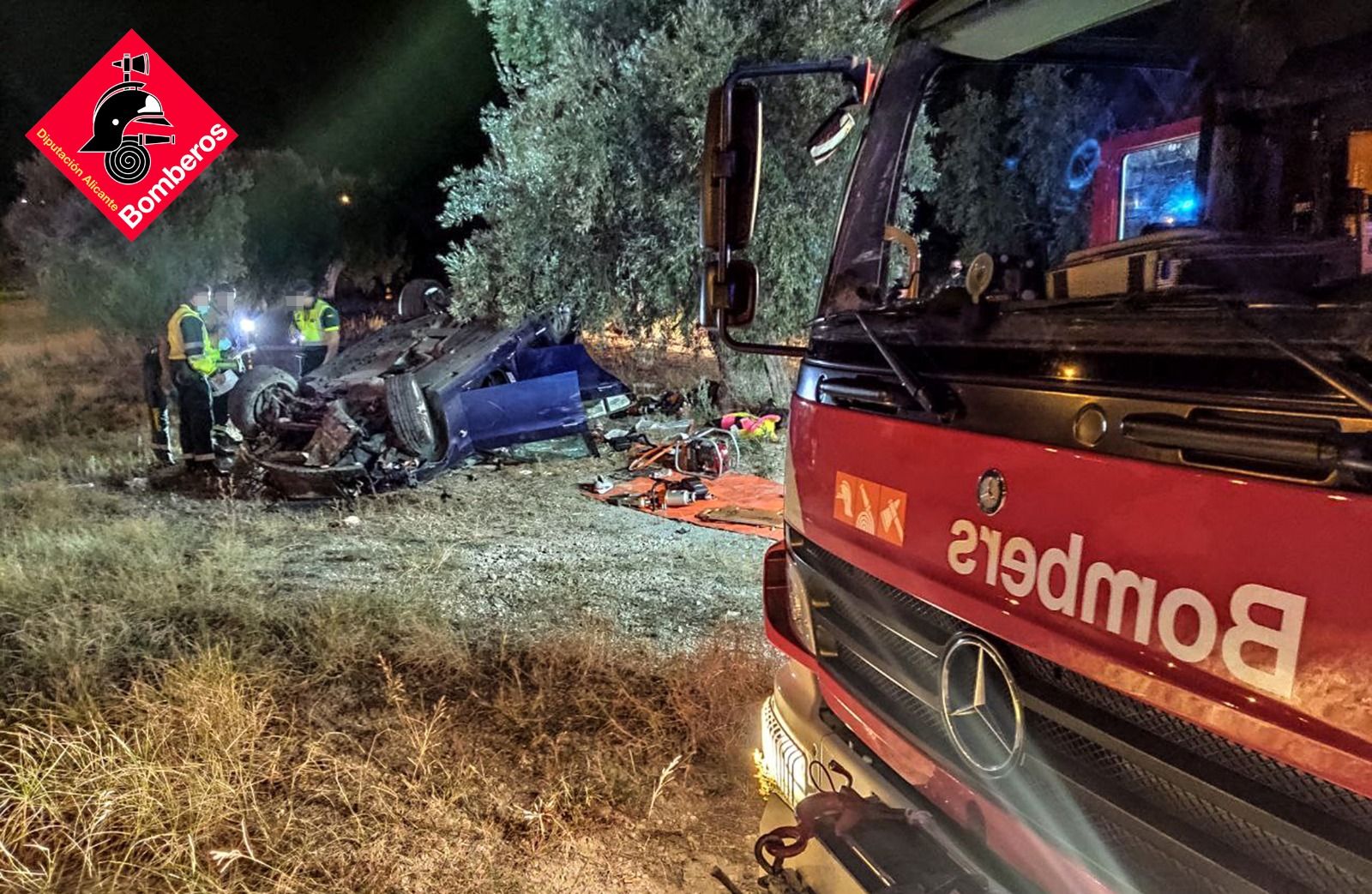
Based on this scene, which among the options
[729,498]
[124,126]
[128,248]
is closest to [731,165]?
[729,498]

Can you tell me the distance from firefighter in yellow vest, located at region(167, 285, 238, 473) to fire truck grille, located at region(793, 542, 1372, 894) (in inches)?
308

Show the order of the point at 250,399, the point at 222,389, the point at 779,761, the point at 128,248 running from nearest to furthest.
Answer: the point at 779,761
the point at 250,399
the point at 222,389
the point at 128,248

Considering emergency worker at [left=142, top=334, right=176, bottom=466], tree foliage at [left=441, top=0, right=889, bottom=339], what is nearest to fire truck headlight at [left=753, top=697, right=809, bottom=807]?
tree foliage at [left=441, top=0, right=889, bottom=339]

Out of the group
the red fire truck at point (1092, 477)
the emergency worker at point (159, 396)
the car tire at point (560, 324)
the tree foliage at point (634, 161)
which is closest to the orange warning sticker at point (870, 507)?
the red fire truck at point (1092, 477)

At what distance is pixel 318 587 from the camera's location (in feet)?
16.8

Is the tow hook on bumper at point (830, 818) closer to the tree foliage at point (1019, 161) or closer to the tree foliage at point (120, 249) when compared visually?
the tree foliage at point (1019, 161)

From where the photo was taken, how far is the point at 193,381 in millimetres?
7887

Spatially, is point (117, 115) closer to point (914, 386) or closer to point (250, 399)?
point (250, 399)

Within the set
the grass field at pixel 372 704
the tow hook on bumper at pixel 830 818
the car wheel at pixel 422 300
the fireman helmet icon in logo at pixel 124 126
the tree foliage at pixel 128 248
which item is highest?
the fireman helmet icon in logo at pixel 124 126

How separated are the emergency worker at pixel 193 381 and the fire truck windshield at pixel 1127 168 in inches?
279

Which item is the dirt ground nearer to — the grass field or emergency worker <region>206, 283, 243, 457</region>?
the grass field

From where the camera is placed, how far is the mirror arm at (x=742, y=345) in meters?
2.32

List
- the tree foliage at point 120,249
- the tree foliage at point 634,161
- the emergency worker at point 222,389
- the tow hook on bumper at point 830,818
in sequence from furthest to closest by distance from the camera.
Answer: the tree foliage at point 120,249 → the emergency worker at point 222,389 → the tree foliage at point 634,161 → the tow hook on bumper at point 830,818

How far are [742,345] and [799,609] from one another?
70cm
